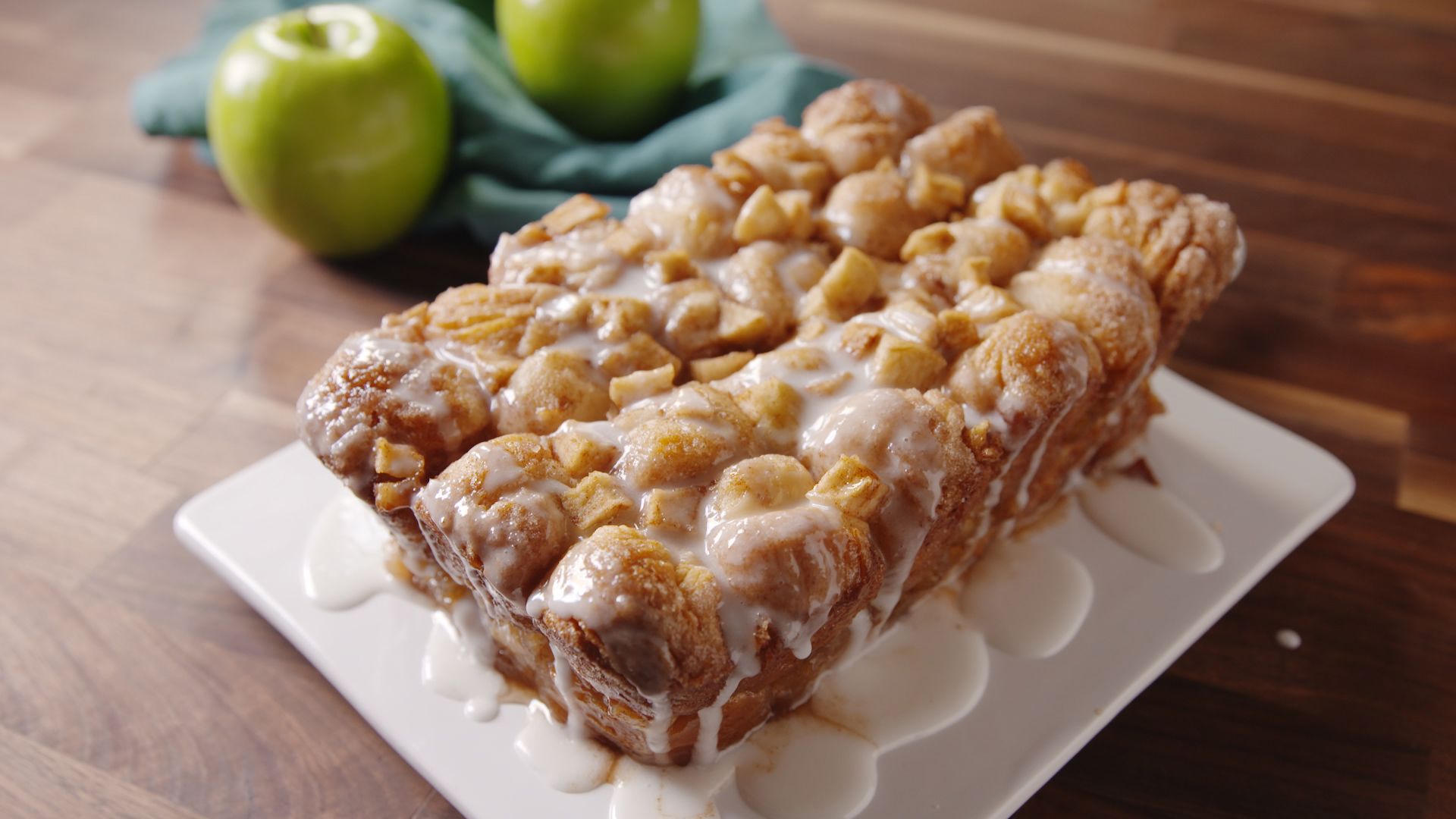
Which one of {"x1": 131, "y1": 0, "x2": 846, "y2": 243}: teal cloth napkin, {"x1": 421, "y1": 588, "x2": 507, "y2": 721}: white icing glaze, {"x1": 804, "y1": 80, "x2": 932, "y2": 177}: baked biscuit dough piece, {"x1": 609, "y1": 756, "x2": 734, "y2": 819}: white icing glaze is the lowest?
{"x1": 609, "y1": 756, "x2": 734, "y2": 819}: white icing glaze

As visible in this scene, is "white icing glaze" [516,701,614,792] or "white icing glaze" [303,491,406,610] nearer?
"white icing glaze" [516,701,614,792]

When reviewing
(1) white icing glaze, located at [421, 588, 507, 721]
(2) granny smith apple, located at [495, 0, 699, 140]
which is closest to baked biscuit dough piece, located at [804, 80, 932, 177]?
(2) granny smith apple, located at [495, 0, 699, 140]

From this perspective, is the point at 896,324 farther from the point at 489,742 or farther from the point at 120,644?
the point at 120,644

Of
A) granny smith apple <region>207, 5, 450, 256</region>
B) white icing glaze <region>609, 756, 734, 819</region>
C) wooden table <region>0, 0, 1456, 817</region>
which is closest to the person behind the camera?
white icing glaze <region>609, 756, 734, 819</region>

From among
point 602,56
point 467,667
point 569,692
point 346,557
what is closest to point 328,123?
point 602,56

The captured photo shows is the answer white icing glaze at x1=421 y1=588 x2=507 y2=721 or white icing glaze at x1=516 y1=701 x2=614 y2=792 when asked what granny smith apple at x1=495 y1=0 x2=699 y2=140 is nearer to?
white icing glaze at x1=421 y1=588 x2=507 y2=721

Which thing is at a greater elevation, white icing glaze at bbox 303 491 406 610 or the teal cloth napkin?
the teal cloth napkin

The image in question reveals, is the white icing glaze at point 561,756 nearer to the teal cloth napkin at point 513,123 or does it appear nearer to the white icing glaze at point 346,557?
the white icing glaze at point 346,557

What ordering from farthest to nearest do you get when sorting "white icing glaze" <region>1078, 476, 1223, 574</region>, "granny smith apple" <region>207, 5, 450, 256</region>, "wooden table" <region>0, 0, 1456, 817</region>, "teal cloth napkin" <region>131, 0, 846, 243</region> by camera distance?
"teal cloth napkin" <region>131, 0, 846, 243</region>
"granny smith apple" <region>207, 5, 450, 256</region>
"white icing glaze" <region>1078, 476, 1223, 574</region>
"wooden table" <region>0, 0, 1456, 817</region>
